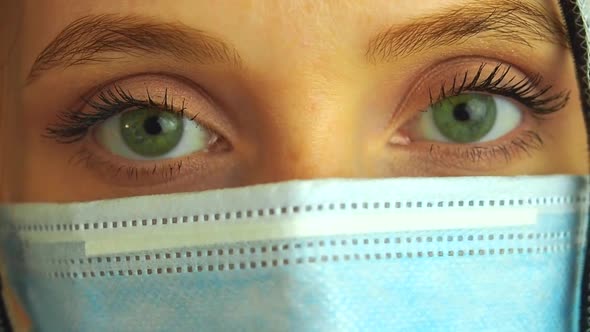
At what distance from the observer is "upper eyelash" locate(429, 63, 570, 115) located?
42.9 inches

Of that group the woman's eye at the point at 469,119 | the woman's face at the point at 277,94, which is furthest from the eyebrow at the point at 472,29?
the woman's eye at the point at 469,119

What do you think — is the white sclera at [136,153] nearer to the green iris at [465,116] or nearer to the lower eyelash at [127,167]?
the lower eyelash at [127,167]

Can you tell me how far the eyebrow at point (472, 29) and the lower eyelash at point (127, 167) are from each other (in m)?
0.35

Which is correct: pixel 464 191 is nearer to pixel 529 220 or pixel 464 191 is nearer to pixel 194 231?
pixel 529 220

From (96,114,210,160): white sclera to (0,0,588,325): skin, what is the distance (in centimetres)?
2

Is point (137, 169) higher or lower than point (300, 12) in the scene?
lower

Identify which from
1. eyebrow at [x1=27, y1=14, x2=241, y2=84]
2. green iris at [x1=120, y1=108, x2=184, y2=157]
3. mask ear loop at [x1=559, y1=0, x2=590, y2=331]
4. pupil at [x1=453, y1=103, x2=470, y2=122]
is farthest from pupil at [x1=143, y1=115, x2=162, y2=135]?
mask ear loop at [x1=559, y1=0, x2=590, y2=331]

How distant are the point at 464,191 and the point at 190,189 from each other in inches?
15.6

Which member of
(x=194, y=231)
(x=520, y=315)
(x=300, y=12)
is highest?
(x=300, y=12)

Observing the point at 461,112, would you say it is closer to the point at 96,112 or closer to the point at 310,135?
the point at 310,135

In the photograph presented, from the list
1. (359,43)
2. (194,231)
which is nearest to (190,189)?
(194,231)

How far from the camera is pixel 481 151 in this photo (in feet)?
3.68

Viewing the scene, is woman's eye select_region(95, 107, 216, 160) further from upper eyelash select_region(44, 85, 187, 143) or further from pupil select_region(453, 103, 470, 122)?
pupil select_region(453, 103, 470, 122)

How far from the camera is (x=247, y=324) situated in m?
1.02
